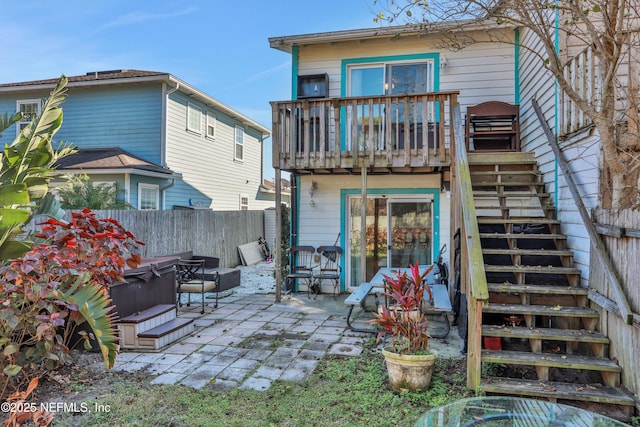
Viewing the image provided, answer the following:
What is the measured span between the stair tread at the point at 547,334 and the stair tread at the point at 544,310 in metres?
0.16

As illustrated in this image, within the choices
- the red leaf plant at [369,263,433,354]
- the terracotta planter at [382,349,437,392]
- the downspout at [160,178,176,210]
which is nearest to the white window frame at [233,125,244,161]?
the downspout at [160,178,176,210]

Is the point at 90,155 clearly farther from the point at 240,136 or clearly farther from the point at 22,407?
the point at 22,407

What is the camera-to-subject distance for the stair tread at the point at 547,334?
3.43 metres

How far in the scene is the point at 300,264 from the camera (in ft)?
26.1

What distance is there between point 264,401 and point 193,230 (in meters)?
7.42

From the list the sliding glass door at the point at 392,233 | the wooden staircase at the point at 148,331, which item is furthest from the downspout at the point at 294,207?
the wooden staircase at the point at 148,331

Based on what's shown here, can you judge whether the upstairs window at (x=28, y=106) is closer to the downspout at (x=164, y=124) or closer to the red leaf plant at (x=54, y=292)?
the downspout at (x=164, y=124)

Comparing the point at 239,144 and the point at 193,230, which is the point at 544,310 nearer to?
the point at 193,230

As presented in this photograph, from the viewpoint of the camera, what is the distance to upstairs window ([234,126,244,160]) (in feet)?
49.8

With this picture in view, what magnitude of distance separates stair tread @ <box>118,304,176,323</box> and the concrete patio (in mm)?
369

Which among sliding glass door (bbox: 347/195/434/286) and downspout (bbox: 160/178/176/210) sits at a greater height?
downspout (bbox: 160/178/176/210)

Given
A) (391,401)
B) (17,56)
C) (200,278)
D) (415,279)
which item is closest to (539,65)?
(415,279)

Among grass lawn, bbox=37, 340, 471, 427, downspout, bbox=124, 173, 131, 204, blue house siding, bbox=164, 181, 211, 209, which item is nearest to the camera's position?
grass lawn, bbox=37, 340, 471, 427

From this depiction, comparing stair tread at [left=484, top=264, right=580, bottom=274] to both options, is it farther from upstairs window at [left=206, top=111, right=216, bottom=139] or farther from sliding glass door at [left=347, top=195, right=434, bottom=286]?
upstairs window at [left=206, top=111, right=216, bottom=139]
